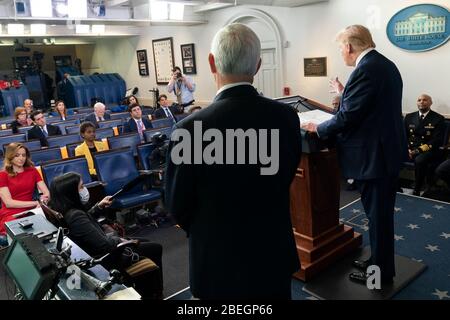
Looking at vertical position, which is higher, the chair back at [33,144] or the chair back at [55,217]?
the chair back at [33,144]

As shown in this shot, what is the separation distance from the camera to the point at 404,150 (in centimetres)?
242

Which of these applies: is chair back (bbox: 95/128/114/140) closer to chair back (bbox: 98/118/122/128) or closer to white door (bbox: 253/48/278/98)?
chair back (bbox: 98/118/122/128)

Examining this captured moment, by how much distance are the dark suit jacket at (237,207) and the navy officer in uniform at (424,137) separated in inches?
149

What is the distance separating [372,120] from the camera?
2.29 m

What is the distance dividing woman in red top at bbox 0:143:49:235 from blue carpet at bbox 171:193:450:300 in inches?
69.0

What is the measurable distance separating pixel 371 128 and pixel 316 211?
79 cm

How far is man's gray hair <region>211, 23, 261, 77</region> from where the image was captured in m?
1.24

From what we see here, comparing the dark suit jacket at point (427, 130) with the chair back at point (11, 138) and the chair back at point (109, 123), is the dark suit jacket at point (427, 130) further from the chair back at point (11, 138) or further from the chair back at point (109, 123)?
the chair back at point (11, 138)

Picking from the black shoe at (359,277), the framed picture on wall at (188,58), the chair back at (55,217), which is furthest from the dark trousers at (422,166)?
the framed picture on wall at (188,58)

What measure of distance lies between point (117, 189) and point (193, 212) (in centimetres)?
303

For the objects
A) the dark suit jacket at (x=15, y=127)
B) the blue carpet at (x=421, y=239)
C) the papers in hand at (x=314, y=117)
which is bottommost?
the blue carpet at (x=421, y=239)

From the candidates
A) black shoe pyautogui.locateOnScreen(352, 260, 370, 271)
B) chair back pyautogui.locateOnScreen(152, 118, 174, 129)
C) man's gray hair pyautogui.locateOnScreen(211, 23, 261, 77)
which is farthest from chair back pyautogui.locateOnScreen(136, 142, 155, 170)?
man's gray hair pyautogui.locateOnScreen(211, 23, 261, 77)

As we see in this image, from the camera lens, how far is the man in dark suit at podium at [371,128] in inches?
88.6

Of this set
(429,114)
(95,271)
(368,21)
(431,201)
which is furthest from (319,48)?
(95,271)
